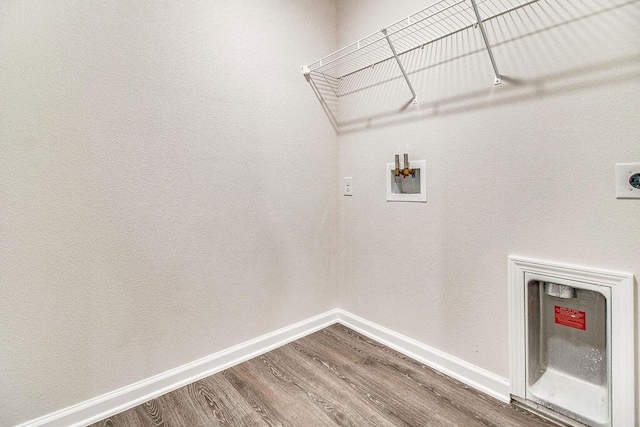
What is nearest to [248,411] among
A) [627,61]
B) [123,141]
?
[123,141]

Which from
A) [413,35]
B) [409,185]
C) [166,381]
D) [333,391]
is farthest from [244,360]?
[413,35]

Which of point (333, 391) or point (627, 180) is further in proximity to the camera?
point (333, 391)

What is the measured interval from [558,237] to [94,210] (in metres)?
1.96

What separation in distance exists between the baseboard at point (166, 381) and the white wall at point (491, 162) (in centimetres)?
59

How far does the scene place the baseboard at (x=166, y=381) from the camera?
4.34ft

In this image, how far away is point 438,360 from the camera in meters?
1.69

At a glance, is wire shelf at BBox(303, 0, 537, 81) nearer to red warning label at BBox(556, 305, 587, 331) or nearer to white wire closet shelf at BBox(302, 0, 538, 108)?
white wire closet shelf at BBox(302, 0, 538, 108)

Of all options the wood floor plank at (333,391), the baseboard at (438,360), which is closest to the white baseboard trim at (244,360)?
the baseboard at (438,360)

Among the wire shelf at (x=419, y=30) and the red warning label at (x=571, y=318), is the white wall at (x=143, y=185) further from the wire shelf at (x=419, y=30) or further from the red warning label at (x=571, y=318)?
the red warning label at (x=571, y=318)

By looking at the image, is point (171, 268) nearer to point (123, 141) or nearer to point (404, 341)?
point (123, 141)

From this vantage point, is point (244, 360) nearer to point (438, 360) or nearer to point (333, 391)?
point (333, 391)

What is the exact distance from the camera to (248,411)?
1.41 metres

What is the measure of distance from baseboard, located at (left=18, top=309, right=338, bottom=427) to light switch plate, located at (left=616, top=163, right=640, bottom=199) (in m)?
1.73

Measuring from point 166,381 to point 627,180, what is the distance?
2.14 metres
